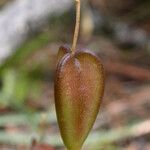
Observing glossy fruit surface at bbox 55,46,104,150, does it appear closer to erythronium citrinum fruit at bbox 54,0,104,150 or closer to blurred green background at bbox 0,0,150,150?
erythronium citrinum fruit at bbox 54,0,104,150

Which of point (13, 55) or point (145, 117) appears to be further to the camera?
point (13, 55)

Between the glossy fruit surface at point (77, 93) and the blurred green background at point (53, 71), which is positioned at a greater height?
the blurred green background at point (53, 71)

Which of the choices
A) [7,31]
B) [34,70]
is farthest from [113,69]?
[7,31]

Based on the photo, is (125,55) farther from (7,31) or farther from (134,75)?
(7,31)

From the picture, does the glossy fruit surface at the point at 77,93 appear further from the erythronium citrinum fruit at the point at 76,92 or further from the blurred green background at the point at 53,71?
the blurred green background at the point at 53,71

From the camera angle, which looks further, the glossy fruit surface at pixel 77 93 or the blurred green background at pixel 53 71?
the blurred green background at pixel 53 71

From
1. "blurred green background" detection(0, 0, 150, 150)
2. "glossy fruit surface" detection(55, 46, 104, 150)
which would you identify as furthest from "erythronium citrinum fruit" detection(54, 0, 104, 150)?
"blurred green background" detection(0, 0, 150, 150)

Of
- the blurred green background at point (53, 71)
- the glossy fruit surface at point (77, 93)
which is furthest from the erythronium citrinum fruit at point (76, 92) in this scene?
the blurred green background at point (53, 71)
